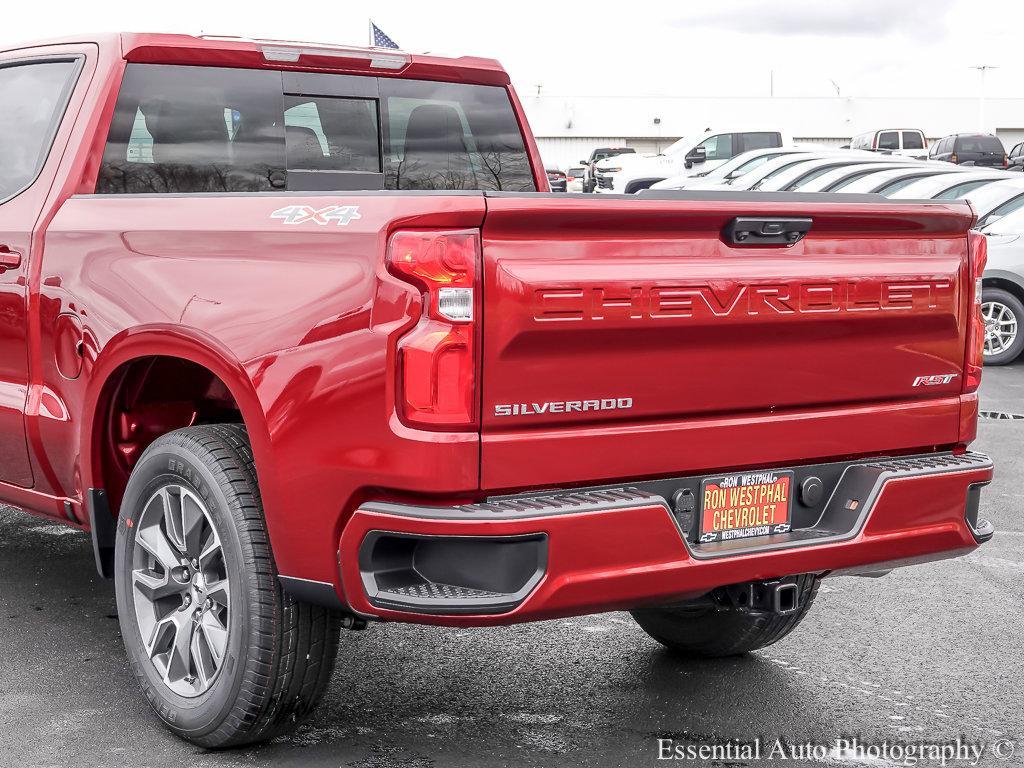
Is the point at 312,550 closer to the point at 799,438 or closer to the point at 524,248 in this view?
the point at 524,248

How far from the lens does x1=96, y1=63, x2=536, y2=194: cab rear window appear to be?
4.65 m

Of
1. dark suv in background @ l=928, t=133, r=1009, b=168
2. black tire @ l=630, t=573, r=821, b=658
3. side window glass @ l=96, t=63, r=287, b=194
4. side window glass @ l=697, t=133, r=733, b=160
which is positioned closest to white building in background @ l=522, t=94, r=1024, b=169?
dark suv in background @ l=928, t=133, r=1009, b=168

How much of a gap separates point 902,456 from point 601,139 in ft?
219

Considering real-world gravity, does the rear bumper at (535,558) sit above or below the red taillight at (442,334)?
below

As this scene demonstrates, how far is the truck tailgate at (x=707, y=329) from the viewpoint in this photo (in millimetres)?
3168

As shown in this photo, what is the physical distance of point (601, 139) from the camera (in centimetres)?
6944

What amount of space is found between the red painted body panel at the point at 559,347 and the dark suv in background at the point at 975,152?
34719 millimetres

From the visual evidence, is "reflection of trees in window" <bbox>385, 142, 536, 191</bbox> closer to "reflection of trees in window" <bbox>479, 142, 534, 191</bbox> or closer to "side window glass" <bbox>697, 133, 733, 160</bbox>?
"reflection of trees in window" <bbox>479, 142, 534, 191</bbox>

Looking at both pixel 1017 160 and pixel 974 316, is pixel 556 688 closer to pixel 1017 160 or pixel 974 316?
pixel 974 316

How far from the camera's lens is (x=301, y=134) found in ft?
16.5

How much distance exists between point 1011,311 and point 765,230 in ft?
33.5

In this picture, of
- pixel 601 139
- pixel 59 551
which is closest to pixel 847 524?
pixel 59 551

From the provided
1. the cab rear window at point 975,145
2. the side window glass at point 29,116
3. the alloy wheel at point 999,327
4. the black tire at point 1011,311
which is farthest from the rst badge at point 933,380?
the cab rear window at point 975,145

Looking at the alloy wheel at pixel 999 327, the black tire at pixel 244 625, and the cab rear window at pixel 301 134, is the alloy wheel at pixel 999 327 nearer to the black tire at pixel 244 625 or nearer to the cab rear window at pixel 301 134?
the cab rear window at pixel 301 134
